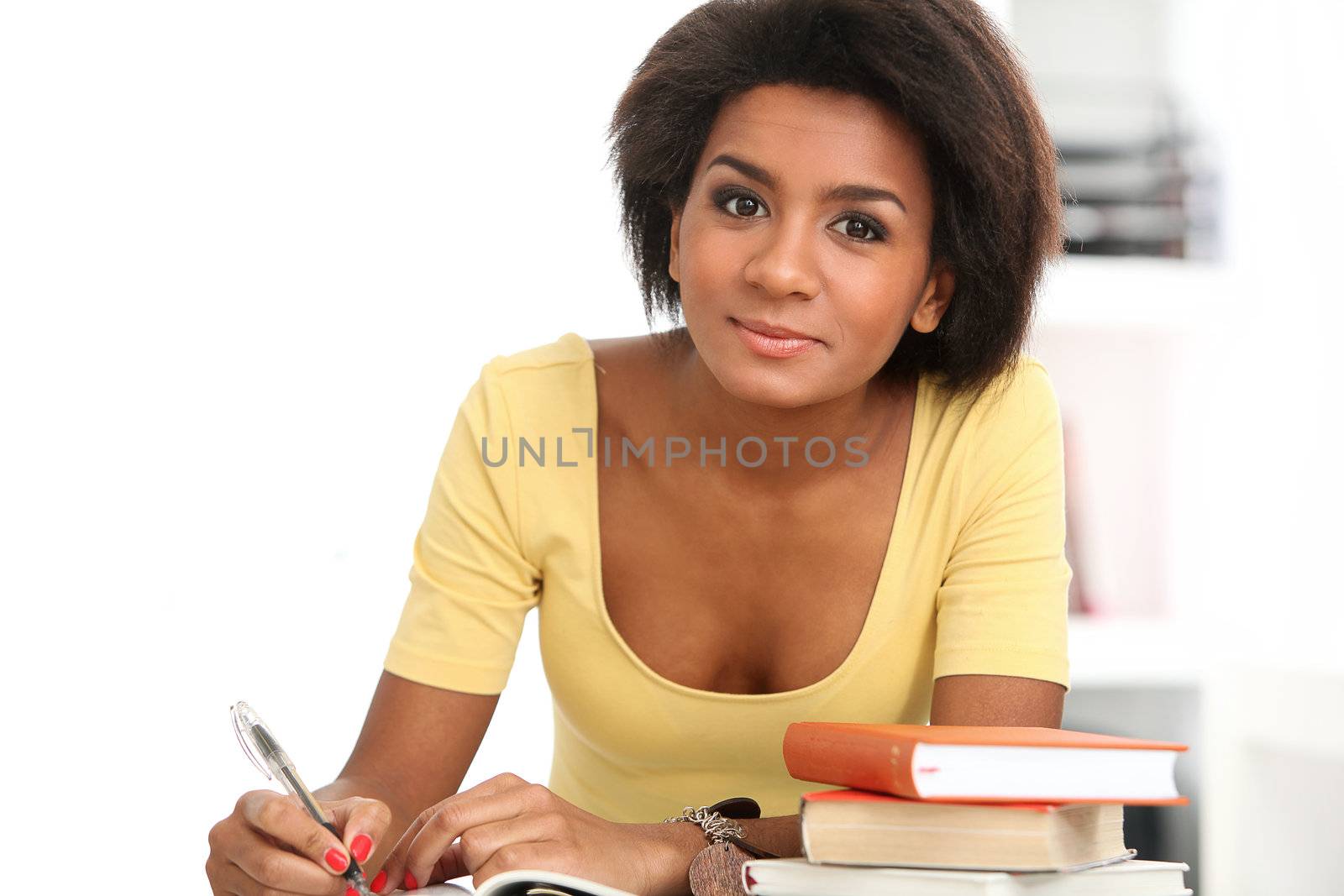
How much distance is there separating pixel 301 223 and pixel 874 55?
135 centimetres

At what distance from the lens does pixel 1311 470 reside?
214 centimetres

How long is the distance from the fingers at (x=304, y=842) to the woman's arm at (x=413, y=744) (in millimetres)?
216

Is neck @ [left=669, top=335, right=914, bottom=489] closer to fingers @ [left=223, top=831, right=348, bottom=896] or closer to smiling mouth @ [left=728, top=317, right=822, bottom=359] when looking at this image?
smiling mouth @ [left=728, top=317, right=822, bottom=359]

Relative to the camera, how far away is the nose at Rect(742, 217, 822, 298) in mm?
974

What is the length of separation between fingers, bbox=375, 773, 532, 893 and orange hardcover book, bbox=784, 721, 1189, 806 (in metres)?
0.23

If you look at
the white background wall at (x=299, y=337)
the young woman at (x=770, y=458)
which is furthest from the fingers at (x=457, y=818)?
the white background wall at (x=299, y=337)

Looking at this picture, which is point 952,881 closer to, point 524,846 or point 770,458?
point 524,846

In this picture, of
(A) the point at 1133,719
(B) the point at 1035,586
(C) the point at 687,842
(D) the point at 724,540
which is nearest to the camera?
(C) the point at 687,842

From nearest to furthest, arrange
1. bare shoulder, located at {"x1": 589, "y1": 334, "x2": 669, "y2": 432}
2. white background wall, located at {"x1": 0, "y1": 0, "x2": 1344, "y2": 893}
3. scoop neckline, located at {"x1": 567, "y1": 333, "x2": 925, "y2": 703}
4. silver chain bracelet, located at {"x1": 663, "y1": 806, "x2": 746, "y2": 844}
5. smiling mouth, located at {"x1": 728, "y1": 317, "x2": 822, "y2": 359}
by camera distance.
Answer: silver chain bracelet, located at {"x1": 663, "y1": 806, "x2": 746, "y2": 844}
smiling mouth, located at {"x1": 728, "y1": 317, "x2": 822, "y2": 359}
scoop neckline, located at {"x1": 567, "y1": 333, "x2": 925, "y2": 703}
bare shoulder, located at {"x1": 589, "y1": 334, "x2": 669, "y2": 432}
white background wall, located at {"x1": 0, "y1": 0, "x2": 1344, "y2": 893}

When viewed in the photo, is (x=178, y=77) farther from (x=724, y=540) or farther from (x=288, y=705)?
(x=724, y=540)

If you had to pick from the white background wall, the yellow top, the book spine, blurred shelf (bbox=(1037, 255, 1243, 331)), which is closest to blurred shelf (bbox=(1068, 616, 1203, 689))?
the white background wall

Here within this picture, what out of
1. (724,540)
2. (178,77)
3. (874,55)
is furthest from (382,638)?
(874,55)

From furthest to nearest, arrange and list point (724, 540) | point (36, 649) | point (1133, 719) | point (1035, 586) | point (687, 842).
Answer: point (1133, 719) → point (36, 649) → point (724, 540) → point (1035, 586) → point (687, 842)

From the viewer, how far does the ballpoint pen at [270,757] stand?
0.82 metres
